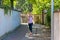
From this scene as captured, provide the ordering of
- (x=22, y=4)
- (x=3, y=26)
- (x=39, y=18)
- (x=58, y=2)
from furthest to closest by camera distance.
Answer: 1. (x=22, y=4)
2. (x=39, y=18)
3. (x=58, y=2)
4. (x=3, y=26)

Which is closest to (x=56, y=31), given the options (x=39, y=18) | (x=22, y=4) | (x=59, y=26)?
(x=59, y=26)

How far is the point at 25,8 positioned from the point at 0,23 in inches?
929

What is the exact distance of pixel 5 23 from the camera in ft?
52.5

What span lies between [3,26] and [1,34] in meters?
0.89

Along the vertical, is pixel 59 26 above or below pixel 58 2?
below

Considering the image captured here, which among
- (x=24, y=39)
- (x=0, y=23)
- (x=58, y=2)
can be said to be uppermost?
(x=58, y=2)

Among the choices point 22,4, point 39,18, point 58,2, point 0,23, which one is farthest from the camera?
point 22,4

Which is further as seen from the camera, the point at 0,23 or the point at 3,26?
the point at 3,26

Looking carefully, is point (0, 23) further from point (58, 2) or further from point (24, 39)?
point (58, 2)

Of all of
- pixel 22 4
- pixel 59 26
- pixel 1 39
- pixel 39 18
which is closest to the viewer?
pixel 59 26

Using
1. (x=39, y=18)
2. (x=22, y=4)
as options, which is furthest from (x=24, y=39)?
(x=22, y=4)

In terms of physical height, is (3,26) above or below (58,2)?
below

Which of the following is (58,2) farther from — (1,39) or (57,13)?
(57,13)

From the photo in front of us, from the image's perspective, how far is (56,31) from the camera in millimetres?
8938
